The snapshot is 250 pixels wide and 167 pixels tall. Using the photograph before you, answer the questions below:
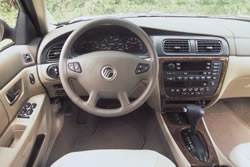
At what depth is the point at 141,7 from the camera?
2104 mm

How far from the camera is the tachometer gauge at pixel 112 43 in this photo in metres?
1.58

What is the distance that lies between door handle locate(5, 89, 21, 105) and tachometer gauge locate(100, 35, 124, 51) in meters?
0.52

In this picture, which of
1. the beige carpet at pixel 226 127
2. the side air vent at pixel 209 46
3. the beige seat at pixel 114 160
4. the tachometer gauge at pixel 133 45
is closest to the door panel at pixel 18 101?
the beige seat at pixel 114 160

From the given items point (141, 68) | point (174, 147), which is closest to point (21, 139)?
point (141, 68)

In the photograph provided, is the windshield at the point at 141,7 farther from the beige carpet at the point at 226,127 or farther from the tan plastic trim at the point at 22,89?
the beige carpet at the point at 226,127

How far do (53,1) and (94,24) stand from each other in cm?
73

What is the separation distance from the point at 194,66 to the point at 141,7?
2.18ft

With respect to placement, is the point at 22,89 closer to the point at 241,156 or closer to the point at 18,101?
the point at 18,101

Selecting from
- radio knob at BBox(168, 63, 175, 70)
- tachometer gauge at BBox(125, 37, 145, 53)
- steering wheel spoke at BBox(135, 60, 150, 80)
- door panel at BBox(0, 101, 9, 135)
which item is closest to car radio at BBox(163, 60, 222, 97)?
radio knob at BBox(168, 63, 175, 70)

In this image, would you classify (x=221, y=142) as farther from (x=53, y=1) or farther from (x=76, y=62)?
(x=53, y=1)

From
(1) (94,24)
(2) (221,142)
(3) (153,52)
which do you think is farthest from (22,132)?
(2) (221,142)

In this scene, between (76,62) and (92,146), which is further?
(92,146)

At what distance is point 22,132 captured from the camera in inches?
57.6

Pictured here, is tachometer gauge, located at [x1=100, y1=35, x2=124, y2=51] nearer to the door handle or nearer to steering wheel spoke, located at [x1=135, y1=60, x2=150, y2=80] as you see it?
steering wheel spoke, located at [x1=135, y1=60, x2=150, y2=80]
